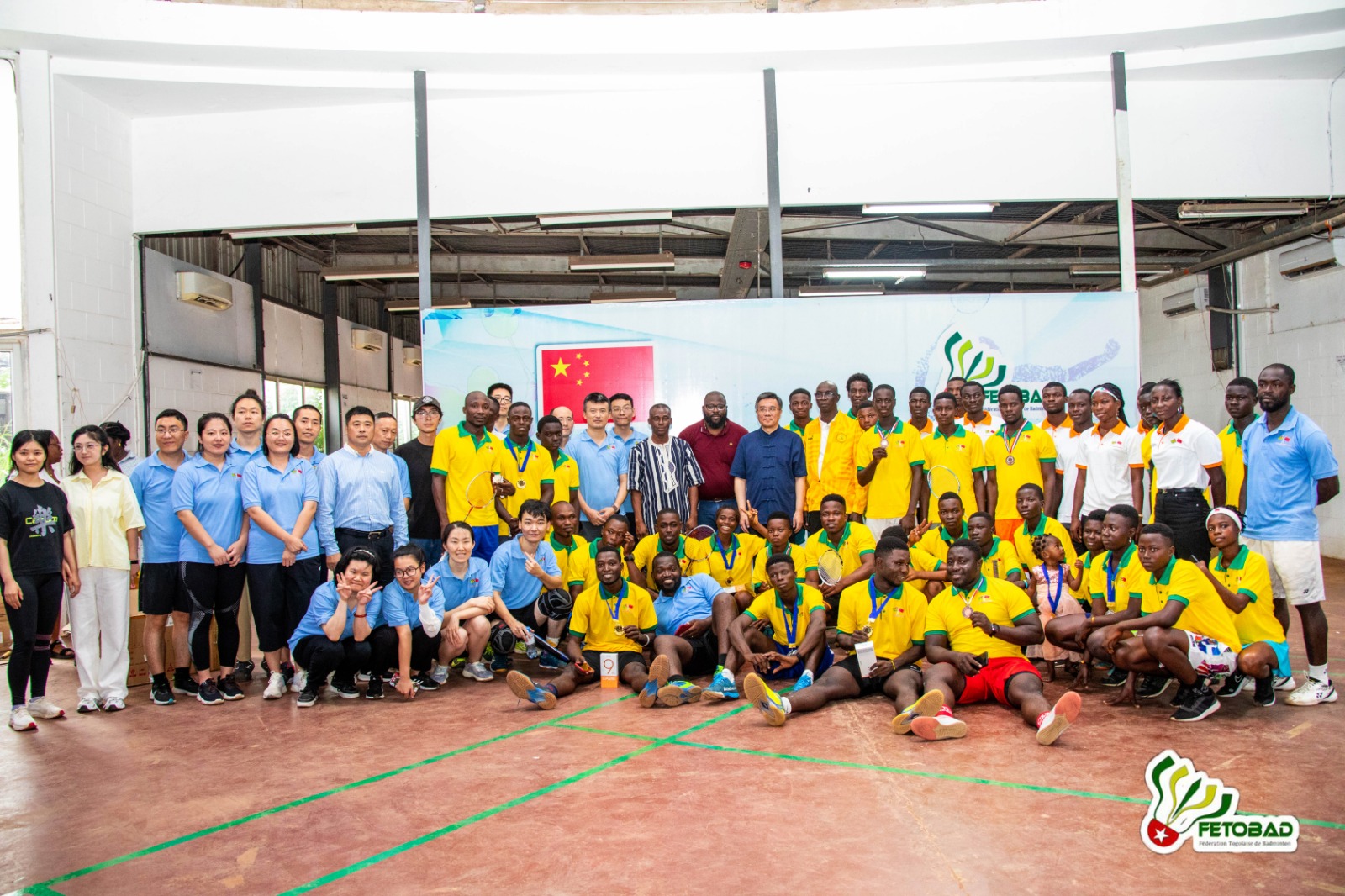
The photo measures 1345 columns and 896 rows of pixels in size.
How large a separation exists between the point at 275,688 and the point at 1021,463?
17.8 feet

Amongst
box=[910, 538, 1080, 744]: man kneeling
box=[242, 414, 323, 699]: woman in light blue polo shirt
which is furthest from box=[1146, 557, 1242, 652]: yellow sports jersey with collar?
box=[242, 414, 323, 699]: woman in light blue polo shirt

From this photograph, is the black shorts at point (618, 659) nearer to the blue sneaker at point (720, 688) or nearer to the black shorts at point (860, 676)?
the blue sneaker at point (720, 688)

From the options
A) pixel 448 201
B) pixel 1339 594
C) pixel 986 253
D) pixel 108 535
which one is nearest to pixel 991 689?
pixel 108 535

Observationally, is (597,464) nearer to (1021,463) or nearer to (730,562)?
(730,562)

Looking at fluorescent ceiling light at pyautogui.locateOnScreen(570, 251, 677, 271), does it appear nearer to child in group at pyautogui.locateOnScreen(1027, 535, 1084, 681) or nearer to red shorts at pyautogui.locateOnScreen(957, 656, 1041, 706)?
child in group at pyautogui.locateOnScreen(1027, 535, 1084, 681)

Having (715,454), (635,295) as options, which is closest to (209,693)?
(715,454)

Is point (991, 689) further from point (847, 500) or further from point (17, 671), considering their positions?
point (17, 671)

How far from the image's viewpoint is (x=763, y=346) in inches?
336

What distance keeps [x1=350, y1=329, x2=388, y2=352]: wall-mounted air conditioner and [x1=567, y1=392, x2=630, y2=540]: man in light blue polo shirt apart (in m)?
12.0

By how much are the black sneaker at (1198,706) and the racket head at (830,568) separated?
217 centimetres

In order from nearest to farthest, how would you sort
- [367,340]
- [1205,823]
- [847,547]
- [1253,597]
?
1. [1205,823]
2. [1253,597]
3. [847,547]
4. [367,340]

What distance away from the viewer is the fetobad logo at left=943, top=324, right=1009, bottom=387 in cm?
848

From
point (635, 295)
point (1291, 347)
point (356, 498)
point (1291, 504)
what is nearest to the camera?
point (1291, 504)

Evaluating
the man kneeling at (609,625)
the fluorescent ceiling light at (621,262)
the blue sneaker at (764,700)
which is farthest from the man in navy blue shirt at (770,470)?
the fluorescent ceiling light at (621,262)
